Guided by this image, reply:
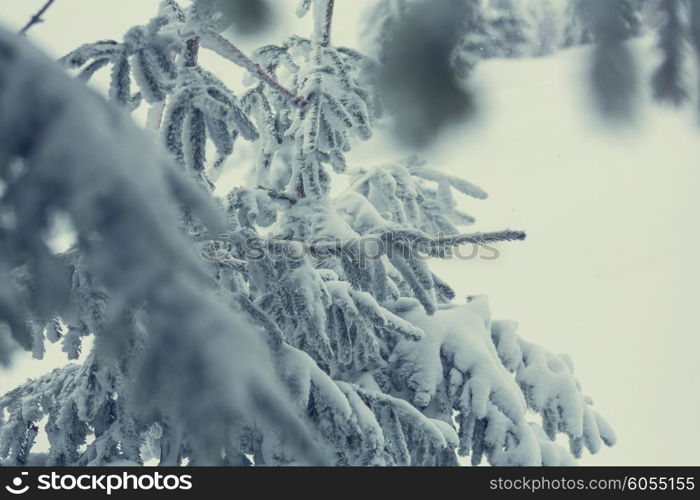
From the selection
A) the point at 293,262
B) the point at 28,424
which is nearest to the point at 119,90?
the point at 293,262

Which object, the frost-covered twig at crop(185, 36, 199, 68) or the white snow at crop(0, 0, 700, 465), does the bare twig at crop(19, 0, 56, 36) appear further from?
the white snow at crop(0, 0, 700, 465)

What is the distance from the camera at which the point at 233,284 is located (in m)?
3.40

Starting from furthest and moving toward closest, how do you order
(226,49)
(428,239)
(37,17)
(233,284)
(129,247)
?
(233,284)
(428,239)
(226,49)
(37,17)
(129,247)

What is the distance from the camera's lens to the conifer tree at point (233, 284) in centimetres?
81

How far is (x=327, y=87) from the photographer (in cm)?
325

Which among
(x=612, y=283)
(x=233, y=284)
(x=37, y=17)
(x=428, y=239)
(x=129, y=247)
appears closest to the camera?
Answer: (x=129, y=247)

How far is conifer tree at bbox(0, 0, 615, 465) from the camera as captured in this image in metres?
0.81

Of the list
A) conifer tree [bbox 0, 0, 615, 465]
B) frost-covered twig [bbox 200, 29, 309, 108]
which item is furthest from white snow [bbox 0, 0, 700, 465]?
frost-covered twig [bbox 200, 29, 309, 108]

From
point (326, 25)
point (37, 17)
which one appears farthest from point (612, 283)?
point (37, 17)

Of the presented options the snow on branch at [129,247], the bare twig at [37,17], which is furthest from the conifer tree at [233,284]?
the bare twig at [37,17]

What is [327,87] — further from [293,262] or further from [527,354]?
[527,354]

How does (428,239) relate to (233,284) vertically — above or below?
above

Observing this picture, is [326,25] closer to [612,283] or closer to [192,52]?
[192,52]

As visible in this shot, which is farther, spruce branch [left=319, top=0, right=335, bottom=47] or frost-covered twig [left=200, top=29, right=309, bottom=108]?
spruce branch [left=319, top=0, right=335, bottom=47]
